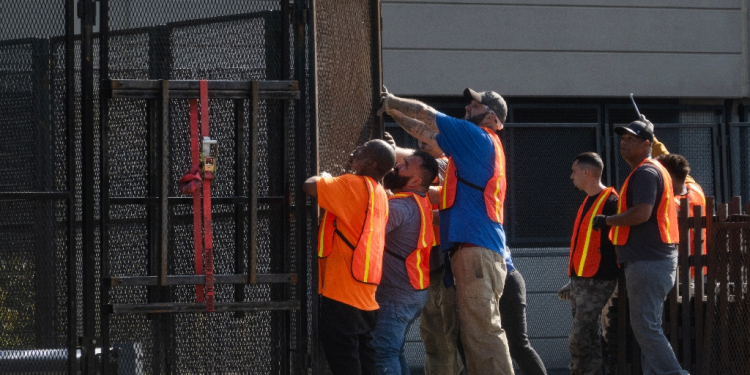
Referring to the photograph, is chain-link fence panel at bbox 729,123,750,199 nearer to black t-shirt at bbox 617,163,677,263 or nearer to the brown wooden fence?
the brown wooden fence

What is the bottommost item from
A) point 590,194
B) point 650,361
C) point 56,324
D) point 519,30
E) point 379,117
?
point 650,361

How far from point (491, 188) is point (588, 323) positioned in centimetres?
208

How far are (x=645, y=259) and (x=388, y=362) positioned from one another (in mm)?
2244

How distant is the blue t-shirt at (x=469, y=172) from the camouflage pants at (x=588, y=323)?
1866mm

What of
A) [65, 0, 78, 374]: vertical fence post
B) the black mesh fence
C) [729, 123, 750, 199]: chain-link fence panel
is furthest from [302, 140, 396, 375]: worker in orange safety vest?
[729, 123, 750, 199]: chain-link fence panel

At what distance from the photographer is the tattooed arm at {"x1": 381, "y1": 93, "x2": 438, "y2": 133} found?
5.85m

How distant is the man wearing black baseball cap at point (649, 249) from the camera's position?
269 inches

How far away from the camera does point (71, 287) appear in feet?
17.1

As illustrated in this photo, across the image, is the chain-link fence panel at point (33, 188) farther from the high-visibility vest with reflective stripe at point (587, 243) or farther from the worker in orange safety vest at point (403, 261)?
the high-visibility vest with reflective stripe at point (587, 243)

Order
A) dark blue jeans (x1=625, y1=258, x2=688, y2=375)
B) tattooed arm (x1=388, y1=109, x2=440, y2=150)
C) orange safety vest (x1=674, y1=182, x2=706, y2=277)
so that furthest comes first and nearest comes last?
1. orange safety vest (x1=674, y1=182, x2=706, y2=277)
2. dark blue jeans (x1=625, y1=258, x2=688, y2=375)
3. tattooed arm (x1=388, y1=109, x2=440, y2=150)

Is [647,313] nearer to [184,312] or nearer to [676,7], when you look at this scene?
[184,312]

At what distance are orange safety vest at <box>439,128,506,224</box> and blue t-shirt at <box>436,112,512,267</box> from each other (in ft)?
0.08

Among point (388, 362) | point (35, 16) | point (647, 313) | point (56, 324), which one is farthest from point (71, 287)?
point (647, 313)

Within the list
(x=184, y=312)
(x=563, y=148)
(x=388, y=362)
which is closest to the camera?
(x=184, y=312)
